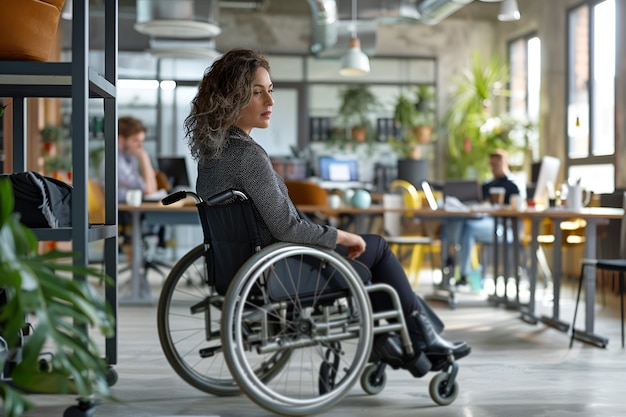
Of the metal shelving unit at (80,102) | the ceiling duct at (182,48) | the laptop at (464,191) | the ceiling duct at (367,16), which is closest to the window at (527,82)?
the ceiling duct at (367,16)

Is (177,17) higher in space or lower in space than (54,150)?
higher

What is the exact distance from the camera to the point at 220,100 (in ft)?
9.61

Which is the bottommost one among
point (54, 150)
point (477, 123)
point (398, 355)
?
point (398, 355)

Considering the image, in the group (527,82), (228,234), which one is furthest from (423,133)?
(228,234)

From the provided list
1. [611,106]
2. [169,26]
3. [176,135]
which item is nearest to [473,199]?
[611,106]

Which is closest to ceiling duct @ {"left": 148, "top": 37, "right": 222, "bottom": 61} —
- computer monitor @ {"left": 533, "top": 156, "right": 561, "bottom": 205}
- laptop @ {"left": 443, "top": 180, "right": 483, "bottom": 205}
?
laptop @ {"left": 443, "top": 180, "right": 483, "bottom": 205}

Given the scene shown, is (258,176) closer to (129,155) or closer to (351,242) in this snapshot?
(351,242)

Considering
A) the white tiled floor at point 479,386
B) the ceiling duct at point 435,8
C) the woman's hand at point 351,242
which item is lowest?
the white tiled floor at point 479,386

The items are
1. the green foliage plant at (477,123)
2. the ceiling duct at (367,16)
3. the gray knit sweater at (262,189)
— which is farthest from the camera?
the green foliage plant at (477,123)

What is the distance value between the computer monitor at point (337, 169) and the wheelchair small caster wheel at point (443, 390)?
6971mm

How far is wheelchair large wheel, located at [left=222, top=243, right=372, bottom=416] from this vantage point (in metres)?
2.63

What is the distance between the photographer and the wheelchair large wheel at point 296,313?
263 centimetres

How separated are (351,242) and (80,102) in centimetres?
98

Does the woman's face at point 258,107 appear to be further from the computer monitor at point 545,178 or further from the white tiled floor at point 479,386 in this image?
the computer monitor at point 545,178
